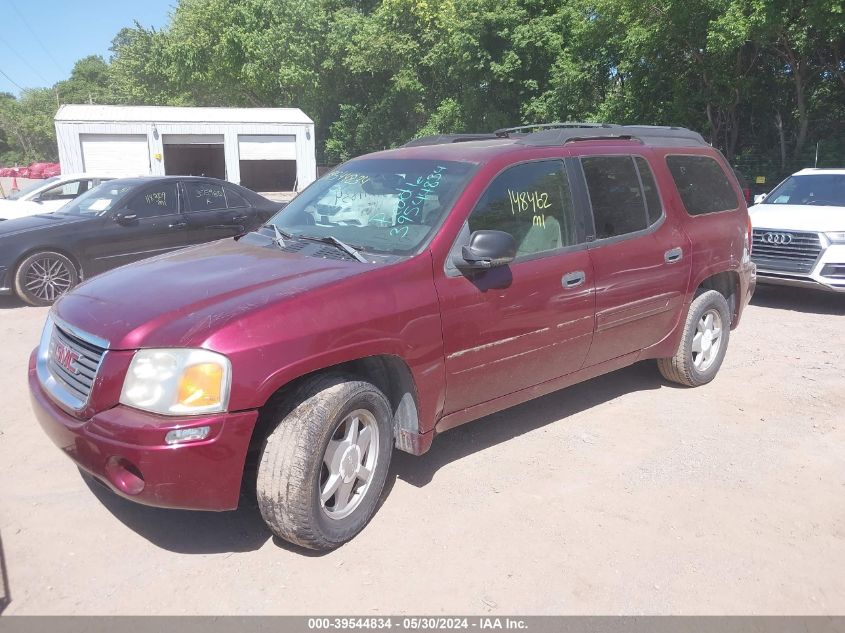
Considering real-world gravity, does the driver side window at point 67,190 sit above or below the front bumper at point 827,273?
above

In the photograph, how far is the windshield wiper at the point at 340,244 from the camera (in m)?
3.60

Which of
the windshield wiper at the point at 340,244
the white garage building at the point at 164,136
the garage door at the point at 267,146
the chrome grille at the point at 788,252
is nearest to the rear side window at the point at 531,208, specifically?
the windshield wiper at the point at 340,244

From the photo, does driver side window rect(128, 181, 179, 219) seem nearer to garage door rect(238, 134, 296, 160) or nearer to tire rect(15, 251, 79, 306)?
tire rect(15, 251, 79, 306)

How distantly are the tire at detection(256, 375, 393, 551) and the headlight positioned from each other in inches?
14.4

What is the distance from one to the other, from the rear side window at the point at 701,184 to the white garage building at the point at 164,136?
28003 mm

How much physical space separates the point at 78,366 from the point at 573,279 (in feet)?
8.86

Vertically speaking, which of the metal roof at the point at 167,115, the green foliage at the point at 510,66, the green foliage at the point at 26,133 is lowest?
the green foliage at the point at 26,133

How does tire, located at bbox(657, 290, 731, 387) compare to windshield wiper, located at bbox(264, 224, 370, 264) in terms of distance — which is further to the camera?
tire, located at bbox(657, 290, 731, 387)

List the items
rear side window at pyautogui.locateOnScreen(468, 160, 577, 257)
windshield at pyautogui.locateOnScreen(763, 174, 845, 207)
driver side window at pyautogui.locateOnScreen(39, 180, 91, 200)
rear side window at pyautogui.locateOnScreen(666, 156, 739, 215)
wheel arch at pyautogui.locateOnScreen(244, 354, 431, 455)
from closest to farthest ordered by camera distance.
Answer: wheel arch at pyautogui.locateOnScreen(244, 354, 431, 455)
rear side window at pyautogui.locateOnScreen(468, 160, 577, 257)
rear side window at pyautogui.locateOnScreen(666, 156, 739, 215)
windshield at pyautogui.locateOnScreen(763, 174, 845, 207)
driver side window at pyautogui.locateOnScreen(39, 180, 91, 200)

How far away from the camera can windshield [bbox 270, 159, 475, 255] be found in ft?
12.3

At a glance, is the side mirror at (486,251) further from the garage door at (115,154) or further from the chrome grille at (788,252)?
the garage door at (115,154)

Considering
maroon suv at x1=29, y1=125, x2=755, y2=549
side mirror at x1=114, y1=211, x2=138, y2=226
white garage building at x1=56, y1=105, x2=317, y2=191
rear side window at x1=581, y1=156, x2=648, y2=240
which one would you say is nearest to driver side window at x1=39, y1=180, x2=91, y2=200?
side mirror at x1=114, y1=211, x2=138, y2=226

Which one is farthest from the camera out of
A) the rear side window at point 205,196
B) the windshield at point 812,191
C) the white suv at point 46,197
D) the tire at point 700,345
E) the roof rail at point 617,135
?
the white suv at point 46,197

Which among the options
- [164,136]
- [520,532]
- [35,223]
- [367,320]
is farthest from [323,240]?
[164,136]
